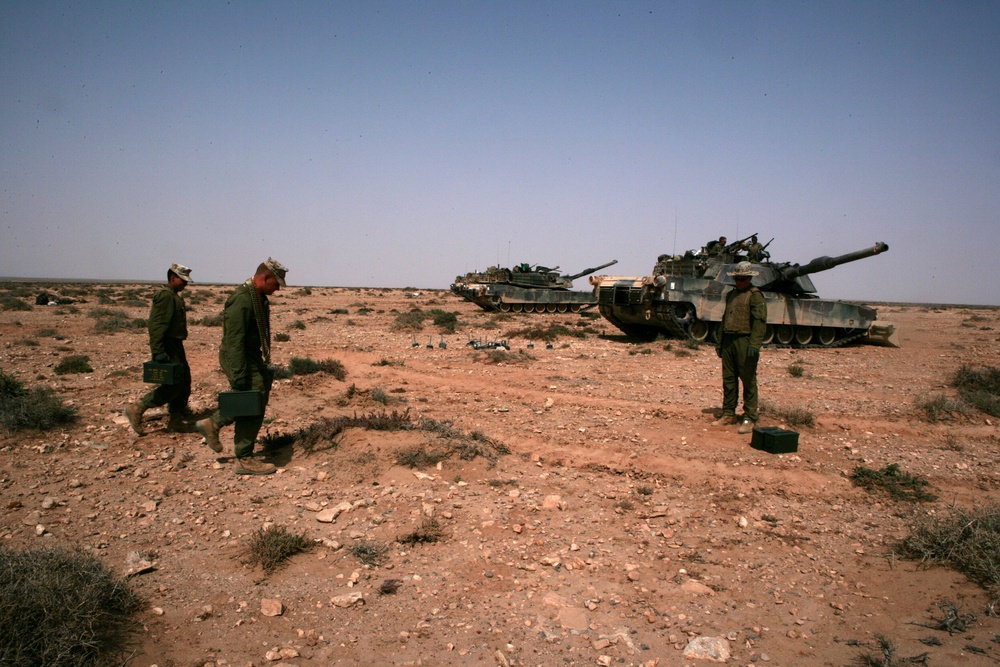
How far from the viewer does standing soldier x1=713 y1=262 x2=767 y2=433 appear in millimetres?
6938

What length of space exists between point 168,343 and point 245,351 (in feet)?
5.59

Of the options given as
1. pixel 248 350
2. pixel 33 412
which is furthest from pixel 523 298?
pixel 248 350

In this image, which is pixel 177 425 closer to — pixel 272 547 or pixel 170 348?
pixel 170 348

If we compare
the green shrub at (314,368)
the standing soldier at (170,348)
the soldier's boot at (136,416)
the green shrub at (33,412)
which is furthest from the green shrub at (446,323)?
the soldier's boot at (136,416)

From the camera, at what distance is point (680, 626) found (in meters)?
3.23

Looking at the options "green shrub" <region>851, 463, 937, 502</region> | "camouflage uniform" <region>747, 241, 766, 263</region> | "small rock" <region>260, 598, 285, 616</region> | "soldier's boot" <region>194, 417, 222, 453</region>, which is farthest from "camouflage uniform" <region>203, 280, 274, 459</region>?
"camouflage uniform" <region>747, 241, 766, 263</region>

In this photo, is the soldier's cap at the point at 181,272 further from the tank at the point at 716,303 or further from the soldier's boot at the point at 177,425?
the tank at the point at 716,303

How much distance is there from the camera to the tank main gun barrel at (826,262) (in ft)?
43.8

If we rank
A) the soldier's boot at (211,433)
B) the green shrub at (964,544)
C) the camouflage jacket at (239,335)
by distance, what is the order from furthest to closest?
the soldier's boot at (211,433), the camouflage jacket at (239,335), the green shrub at (964,544)

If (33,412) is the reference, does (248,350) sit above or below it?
above

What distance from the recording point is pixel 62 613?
276 centimetres

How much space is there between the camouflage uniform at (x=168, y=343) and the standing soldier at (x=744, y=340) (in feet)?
20.5

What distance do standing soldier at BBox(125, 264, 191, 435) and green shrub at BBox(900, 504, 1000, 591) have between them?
661cm

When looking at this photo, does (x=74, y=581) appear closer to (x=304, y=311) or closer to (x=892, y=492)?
(x=892, y=492)
